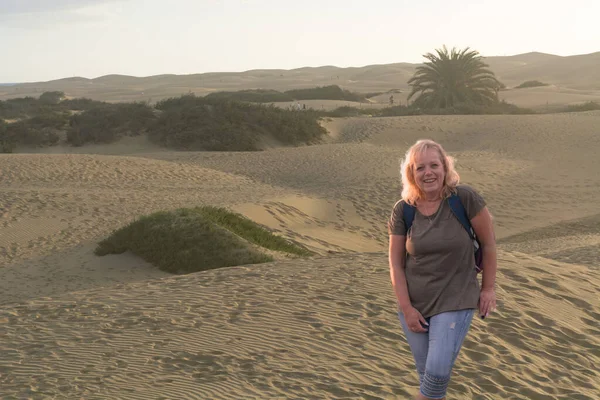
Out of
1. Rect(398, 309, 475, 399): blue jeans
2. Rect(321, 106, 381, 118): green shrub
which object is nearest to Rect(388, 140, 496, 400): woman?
Rect(398, 309, 475, 399): blue jeans

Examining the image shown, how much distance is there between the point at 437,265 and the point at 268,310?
397 centimetres

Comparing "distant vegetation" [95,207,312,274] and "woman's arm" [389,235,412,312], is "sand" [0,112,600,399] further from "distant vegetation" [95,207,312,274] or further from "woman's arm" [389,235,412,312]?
"woman's arm" [389,235,412,312]

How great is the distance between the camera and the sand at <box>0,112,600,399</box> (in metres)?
5.74

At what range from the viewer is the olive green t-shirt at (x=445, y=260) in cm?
376

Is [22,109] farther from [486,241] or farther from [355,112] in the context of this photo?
[486,241]

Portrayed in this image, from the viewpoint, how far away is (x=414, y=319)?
3795 mm

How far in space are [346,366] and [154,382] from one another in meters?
1.53

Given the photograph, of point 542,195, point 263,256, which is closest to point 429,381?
point 263,256

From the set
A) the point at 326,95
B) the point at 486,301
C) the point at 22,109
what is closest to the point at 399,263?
the point at 486,301

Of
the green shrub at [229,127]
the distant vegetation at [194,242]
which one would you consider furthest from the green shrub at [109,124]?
the distant vegetation at [194,242]

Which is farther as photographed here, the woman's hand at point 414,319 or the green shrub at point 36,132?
the green shrub at point 36,132

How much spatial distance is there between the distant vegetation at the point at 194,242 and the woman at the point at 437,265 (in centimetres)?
789

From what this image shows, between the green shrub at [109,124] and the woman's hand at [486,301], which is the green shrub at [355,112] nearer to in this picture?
the green shrub at [109,124]

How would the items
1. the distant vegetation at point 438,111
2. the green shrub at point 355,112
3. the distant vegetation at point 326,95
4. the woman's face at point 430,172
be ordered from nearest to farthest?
1. the woman's face at point 430,172
2. the distant vegetation at point 438,111
3. the green shrub at point 355,112
4. the distant vegetation at point 326,95
